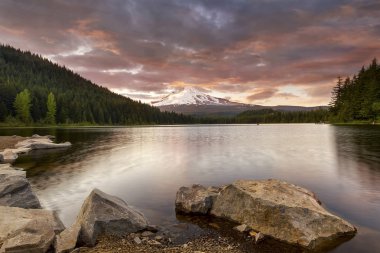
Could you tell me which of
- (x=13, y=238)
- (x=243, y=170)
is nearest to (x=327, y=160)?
(x=243, y=170)

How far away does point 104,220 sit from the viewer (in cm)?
1333

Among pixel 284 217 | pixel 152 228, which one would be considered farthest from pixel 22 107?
pixel 284 217

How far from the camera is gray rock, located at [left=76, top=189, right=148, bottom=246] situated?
1280 centimetres

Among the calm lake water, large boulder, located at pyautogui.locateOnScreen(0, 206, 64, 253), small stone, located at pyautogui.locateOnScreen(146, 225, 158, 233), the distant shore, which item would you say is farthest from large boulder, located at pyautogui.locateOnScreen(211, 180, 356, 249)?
the distant shore

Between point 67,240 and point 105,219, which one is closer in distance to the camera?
point 67,240

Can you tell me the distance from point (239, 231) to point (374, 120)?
134235mm

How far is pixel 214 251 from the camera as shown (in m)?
11.9

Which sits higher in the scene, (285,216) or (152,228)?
(285,216)

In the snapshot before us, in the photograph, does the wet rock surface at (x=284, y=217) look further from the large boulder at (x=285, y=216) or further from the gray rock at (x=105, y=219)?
the gray rock at (x=105, y=219)

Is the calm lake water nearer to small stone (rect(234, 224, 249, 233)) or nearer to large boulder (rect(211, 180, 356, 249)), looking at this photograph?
large boulder (rect(211, 180, 356, 249))

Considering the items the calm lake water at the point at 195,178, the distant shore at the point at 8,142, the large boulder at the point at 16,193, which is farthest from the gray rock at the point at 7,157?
the large boulder at the point at 16,193

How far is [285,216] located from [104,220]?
8131 millimetres

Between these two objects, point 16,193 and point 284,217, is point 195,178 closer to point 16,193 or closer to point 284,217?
point 284,217

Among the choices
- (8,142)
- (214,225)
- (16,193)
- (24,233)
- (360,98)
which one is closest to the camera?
(24,233)
